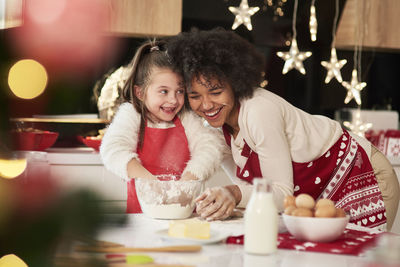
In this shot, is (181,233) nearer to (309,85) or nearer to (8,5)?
(8,5)

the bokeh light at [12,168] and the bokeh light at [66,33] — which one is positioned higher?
the bokeh light at [66,33]

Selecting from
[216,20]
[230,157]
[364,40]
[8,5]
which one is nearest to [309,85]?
[364,40]

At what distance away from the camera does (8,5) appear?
0.36 m

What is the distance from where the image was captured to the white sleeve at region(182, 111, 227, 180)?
1644 millimetres

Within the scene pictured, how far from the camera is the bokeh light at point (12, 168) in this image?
12.7 inches

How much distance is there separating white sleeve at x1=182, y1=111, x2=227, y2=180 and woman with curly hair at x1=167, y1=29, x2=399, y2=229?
50 millimetres

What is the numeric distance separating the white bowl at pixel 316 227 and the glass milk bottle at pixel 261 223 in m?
0.11

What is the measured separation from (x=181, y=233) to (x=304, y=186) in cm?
67

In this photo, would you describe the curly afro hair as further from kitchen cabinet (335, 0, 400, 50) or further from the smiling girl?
kitchen cabinet (335, 0, 400, 50)

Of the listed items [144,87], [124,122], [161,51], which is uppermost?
[161,51]

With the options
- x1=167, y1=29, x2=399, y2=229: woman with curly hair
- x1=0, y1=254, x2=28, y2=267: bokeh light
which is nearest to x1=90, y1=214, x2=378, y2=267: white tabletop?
x1=167, y1=29, x2=399, y2=229: woman with curly hair

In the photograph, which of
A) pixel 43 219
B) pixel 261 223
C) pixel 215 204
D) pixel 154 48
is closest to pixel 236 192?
pixel 215 204

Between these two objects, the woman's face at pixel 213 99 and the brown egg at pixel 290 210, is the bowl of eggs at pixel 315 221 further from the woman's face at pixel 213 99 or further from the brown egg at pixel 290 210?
the woman's face at pixel 213 99

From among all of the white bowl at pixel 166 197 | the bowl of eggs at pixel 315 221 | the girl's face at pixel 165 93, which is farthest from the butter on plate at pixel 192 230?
the girl's face at pixel 165 93
